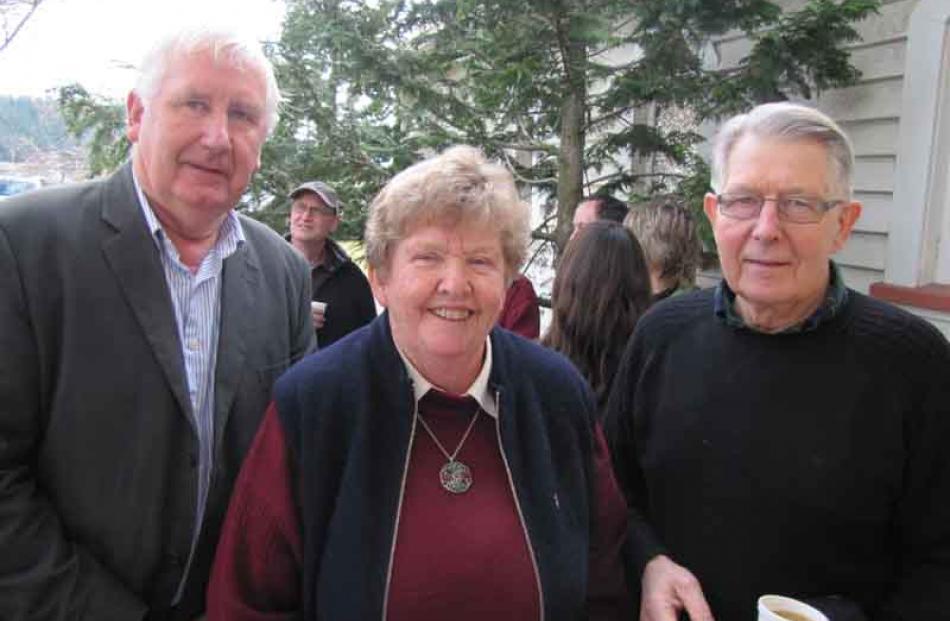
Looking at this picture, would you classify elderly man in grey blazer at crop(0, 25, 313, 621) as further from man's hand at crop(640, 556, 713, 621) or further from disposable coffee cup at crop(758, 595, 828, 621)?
disposable coffee cup at crop(758, 595, 828, 621)

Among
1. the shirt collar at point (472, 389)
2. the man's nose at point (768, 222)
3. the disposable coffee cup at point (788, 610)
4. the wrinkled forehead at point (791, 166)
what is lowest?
the disposable coffee cup at point (788, 610)

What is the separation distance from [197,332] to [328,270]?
112 inches

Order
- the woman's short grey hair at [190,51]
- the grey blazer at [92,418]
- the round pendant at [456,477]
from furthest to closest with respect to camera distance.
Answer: the woman's short grey hair at [190,51]
the round pendant at [456,477]
the grey blazer at [92,418]

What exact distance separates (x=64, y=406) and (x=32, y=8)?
4362 millimetres

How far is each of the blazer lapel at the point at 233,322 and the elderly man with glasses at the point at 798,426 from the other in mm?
1132

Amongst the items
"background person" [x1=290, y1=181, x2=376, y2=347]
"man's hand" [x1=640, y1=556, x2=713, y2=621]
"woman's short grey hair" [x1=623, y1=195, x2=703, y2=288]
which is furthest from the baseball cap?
"man's hand" [x1=640, y1=556, x2=713, y2=621]

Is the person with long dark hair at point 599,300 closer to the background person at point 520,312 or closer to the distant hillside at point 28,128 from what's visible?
the background person at point 520,312

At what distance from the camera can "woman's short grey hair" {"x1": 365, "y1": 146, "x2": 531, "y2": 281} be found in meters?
1.65

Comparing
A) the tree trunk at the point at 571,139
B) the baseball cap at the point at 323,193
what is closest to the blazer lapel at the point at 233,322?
the baseball cap at the point at 323,193

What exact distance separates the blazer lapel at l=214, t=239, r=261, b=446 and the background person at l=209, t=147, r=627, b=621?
24cm

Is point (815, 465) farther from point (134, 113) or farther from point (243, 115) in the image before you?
point (134, 113)

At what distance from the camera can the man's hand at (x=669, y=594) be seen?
1670 mm

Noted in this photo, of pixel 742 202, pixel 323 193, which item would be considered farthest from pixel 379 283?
pixel 323 193

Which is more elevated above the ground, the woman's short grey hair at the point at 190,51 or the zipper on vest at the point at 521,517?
the woman's short grey hair at the point at 190,51
